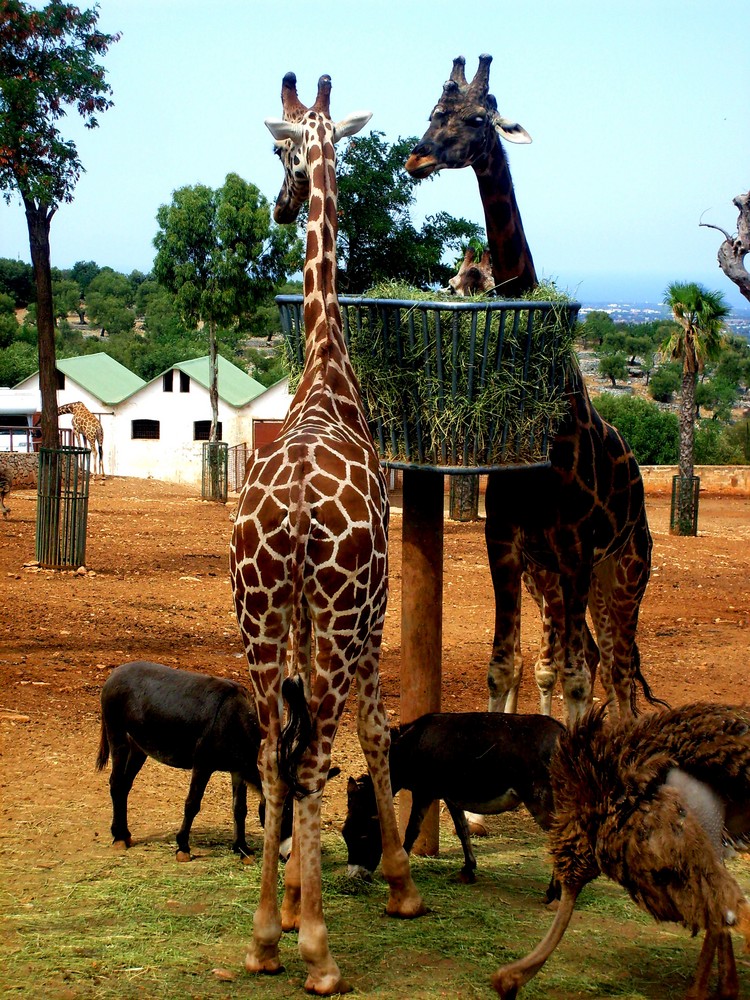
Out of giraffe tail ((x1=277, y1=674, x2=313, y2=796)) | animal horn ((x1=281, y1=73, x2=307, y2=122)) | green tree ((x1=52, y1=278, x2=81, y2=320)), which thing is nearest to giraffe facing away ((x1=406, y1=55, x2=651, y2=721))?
animal horn ((x1=281, y1=73, x2=307, y2=122))

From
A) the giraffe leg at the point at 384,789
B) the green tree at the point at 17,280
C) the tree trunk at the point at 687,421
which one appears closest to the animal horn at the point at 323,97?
the giraffe leg at the point at 384,789

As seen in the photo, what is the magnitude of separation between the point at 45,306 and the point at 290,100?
10991 millimetres

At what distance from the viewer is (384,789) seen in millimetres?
5449

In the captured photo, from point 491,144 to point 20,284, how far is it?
68597 millimetres

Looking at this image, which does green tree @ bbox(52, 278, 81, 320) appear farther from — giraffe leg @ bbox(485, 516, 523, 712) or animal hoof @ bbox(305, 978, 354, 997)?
animal hoof @ bbox(305, 978, 354, 997)

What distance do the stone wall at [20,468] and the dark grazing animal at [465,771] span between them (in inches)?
993

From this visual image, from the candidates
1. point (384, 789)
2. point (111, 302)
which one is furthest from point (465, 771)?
point (111, 302)

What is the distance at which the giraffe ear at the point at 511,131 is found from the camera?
602 centimetres

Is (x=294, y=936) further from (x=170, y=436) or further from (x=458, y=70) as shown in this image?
(x=170, y=436)

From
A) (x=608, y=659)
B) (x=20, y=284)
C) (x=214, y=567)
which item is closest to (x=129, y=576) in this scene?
(x=214, y=567)

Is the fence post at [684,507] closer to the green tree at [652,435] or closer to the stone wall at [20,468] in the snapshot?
the stone wall at [20,468]

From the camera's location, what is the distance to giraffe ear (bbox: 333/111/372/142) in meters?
5.98

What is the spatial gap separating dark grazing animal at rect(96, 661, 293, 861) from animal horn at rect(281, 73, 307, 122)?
3.29m

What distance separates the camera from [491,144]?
6070mm
